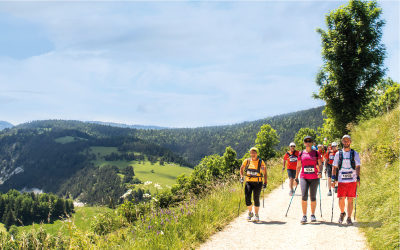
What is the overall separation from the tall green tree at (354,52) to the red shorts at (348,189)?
2200cm

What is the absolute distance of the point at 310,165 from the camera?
856 cm

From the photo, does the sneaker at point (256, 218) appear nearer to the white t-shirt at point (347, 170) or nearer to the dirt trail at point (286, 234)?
the dirt trail at point (286, 234)

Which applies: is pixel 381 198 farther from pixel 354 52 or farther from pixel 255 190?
pixel 354 52

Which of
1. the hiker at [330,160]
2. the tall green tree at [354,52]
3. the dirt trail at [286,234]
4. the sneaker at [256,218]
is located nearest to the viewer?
the dirt trail at [286,234]

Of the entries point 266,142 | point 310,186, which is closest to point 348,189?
point 310,186

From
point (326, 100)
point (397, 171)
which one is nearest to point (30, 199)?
point (326, 100)

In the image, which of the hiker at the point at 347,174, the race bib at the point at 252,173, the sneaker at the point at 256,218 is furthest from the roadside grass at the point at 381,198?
the race bib at the point at 252,173

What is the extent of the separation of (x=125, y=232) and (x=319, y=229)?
5541mm

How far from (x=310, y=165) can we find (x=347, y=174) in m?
1.07

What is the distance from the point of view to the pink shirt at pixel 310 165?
27.9 ft

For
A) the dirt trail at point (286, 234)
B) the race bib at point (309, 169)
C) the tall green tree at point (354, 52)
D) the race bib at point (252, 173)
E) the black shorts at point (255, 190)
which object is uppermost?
the tall green tree at point (354, 52)

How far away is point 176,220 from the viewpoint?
7281mm

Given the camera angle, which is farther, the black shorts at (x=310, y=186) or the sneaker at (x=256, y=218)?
the sneaker at (x=256, y=218)

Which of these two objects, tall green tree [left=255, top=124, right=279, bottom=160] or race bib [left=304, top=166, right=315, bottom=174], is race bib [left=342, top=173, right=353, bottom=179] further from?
tall green tree [left=255, top=124, right=279, bottom=160]
